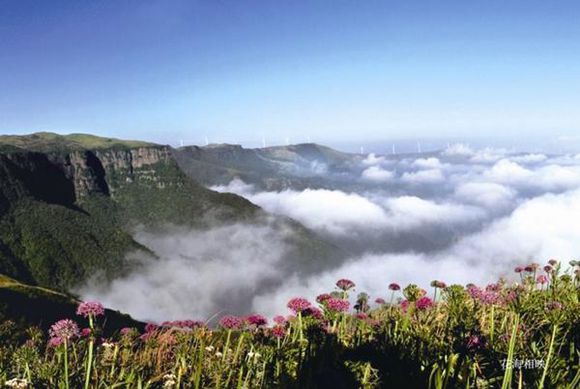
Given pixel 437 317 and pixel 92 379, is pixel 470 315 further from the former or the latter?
pixel 92 379

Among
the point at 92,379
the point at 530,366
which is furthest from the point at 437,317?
the point at 92,379

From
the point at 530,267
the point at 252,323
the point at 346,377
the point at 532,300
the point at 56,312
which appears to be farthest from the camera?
the point at 56,312

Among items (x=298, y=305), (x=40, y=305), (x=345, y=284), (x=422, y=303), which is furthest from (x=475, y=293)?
(x=40, y=305)

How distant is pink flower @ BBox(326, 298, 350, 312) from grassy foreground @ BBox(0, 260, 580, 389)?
0.02 m

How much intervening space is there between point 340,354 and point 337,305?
1109mm

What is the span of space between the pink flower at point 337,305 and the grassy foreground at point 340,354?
18 millimetres

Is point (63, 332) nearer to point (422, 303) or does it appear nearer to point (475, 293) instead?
point (422, 303)

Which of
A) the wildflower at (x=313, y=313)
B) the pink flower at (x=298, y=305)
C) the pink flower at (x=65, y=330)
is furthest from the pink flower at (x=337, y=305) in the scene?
the pink flower at (x=65, y=330)

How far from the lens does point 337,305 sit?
667 centimetres

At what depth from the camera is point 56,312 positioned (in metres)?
125

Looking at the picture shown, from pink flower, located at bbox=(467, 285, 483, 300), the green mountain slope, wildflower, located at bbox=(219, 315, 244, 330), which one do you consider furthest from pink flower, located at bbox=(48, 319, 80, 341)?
the green mountain slope

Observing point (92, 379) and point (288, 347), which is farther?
point (288, 347)

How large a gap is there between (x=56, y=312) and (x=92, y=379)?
455 ft

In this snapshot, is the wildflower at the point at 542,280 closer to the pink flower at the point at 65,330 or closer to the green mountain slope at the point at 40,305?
the pink flower at the point at 65,330
